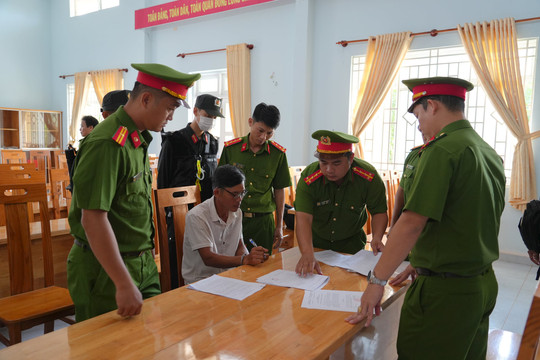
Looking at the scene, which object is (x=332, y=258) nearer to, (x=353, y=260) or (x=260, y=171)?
(x=353, y=260)

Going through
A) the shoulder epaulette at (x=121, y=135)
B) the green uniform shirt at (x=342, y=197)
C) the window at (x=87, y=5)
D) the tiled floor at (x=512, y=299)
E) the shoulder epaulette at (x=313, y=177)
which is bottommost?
the tiled floor at (x=512, y=299)

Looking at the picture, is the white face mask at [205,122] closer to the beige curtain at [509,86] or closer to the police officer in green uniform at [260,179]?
the police officer in green uniform at [260,179]

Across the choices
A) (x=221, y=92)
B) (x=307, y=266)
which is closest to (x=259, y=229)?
(x=307, y=266)

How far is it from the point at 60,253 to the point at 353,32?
441cm

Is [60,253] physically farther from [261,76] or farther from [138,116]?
[261,76]

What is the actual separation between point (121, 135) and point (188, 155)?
53.6 inches

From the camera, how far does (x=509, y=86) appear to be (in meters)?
4.28

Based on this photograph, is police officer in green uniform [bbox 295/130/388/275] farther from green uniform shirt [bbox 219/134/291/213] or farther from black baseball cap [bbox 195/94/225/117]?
black baseball cap [bbox 195/94/225/117]

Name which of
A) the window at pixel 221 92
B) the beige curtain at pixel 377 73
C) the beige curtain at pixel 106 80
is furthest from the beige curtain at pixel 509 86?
the beige curtain at pixel 106 80

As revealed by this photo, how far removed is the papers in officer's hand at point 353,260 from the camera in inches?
66.4

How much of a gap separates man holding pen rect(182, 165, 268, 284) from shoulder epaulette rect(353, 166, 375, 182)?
0.57 metres

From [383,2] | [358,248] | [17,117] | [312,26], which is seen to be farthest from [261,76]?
[17,117]

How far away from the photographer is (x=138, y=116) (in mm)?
1291

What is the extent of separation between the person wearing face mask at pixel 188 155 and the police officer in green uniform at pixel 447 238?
1.53 meters
